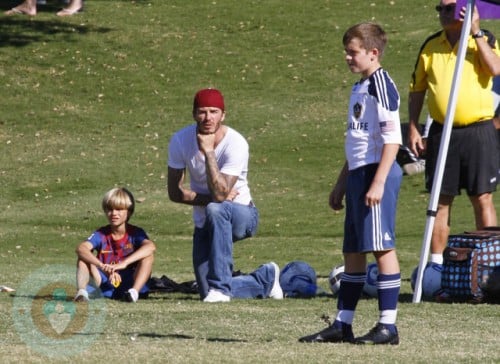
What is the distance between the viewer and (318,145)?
2002 cm

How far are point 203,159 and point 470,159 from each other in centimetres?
203

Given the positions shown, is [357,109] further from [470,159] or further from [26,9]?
[26,9]

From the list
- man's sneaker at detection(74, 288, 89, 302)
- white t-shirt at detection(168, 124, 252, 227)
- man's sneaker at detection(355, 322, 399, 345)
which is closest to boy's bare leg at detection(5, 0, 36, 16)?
white t-shirt at detection(168, 124, 252, 227)

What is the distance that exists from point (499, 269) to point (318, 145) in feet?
36.3

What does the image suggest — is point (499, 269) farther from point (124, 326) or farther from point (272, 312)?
point (124, 326)

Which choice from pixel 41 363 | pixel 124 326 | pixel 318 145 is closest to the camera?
pixel 41 363

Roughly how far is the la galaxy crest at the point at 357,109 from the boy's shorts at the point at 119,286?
2.93m

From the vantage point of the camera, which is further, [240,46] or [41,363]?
[240,46]

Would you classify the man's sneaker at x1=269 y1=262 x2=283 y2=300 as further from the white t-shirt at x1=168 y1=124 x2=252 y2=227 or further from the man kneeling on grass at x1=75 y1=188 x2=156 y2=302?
the man kneeling on grass at x1=75 y1=188 x2=156 y2=302

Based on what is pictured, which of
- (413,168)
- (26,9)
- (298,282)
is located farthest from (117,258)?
(26,9)

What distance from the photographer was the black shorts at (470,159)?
9797 mm

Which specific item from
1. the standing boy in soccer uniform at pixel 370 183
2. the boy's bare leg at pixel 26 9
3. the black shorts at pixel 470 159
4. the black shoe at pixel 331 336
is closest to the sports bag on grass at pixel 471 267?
the black shorts at pixel 470 159

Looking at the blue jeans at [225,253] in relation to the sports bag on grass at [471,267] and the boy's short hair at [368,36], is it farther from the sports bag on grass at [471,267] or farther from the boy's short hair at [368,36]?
the boy's short hair at [368,36]

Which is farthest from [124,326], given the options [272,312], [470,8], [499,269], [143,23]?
[143,23]
